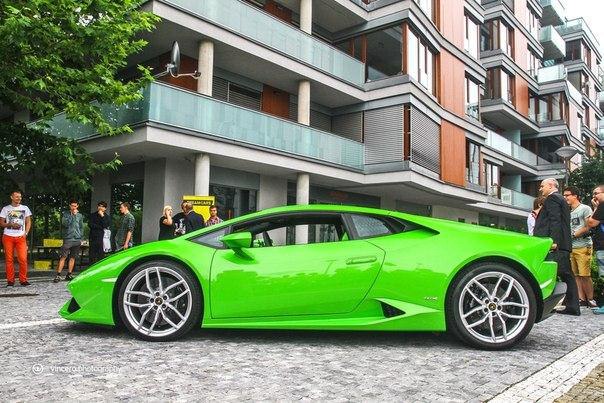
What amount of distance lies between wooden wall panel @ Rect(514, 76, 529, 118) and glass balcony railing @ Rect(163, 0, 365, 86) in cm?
1774

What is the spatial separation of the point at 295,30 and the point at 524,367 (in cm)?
1367

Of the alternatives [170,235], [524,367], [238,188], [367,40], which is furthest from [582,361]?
[367,40]

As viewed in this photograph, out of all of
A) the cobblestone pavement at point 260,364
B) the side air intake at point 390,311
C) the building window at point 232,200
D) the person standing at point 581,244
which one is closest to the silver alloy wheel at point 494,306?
the cobblestone pavement at point 260,364

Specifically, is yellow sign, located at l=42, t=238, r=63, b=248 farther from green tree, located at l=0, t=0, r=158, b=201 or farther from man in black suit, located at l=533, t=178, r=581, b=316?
man in black suit, located at l=533, t=178, r=581, b=316

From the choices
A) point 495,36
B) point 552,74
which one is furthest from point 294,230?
point 552,74

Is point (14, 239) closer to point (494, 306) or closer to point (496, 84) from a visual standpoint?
point (494, 306)

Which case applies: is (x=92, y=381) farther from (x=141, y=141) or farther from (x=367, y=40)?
(x=367, y=40)

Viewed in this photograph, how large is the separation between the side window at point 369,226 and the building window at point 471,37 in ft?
71.4

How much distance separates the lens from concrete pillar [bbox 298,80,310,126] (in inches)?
623

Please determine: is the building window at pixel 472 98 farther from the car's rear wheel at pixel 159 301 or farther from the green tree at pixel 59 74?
the car's rear wheel at pixel 159 301

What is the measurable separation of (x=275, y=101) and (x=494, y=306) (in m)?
13.8

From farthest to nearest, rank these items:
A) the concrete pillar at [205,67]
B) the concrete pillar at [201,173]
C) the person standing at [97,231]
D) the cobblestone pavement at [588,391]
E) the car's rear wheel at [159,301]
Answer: the concrete pillar at [205,67] → the concrete pillar at [201,173] → the person standing at [97,231] → the car's rear wheel at [159,301] → the cobblestone pavement at [588,391]

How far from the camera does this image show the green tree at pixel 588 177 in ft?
94.9

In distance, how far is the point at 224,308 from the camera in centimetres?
405
